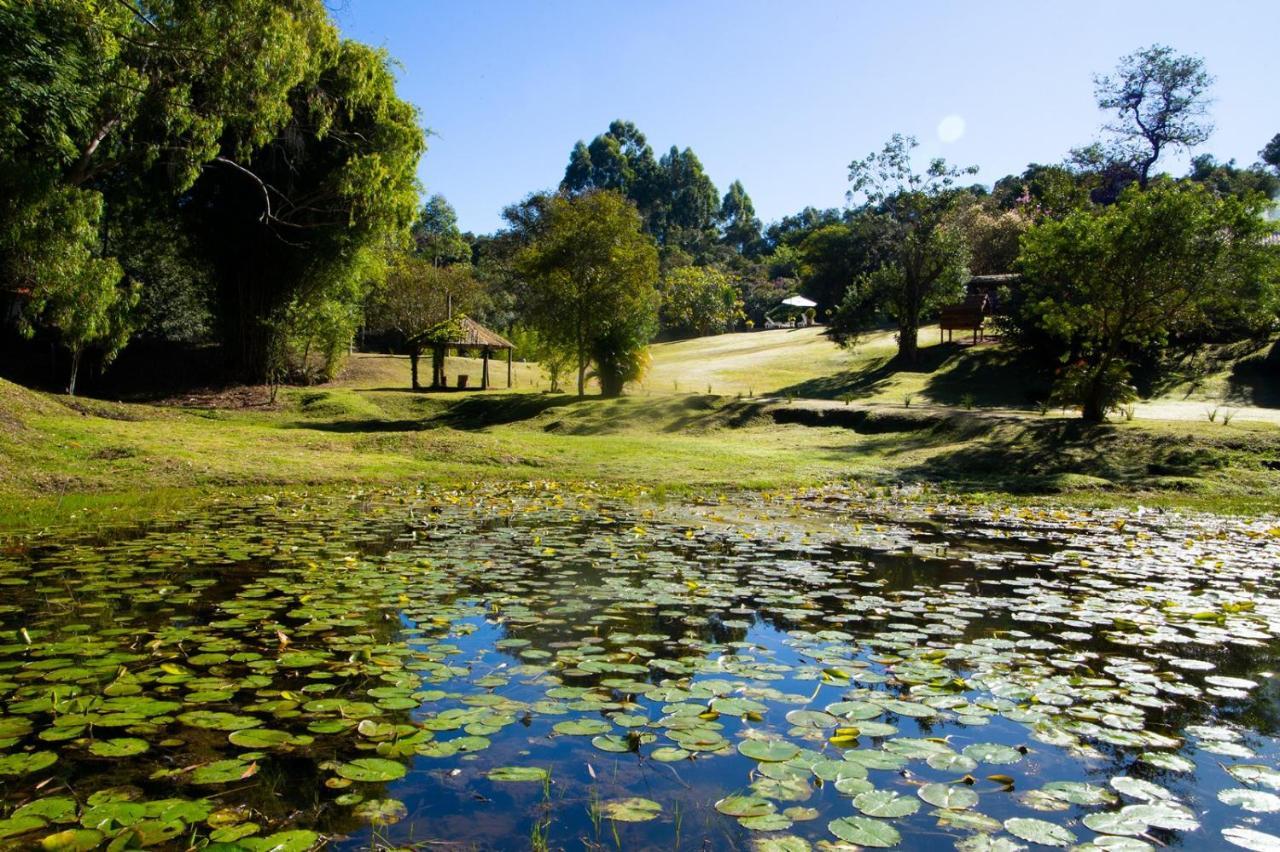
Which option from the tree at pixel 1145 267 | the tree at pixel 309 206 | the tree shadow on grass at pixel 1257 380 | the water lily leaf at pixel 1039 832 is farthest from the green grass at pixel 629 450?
the water lily leaf at pixel 1039 832

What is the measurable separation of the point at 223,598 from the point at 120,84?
1366cm

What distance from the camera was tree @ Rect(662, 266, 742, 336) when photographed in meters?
62.5

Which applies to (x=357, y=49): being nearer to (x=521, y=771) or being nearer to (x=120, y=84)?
(x=120, y=84)

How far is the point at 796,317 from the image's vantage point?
213 ft

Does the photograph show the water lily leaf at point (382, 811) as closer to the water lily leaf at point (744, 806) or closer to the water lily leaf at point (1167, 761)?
the water lily leaf at point (744, 806)

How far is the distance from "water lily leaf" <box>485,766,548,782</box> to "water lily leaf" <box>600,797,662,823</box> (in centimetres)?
32

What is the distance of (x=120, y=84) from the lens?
15.4 meters

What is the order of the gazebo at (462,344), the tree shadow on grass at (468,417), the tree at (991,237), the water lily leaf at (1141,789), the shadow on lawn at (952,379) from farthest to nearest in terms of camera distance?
the tree at (991,237), the gazebo at (462,344), the shadow on lawn at (952,379), the tree shadow on grass at (468,417), the water lily leaf at (1141,789)

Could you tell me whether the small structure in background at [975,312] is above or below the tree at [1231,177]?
below

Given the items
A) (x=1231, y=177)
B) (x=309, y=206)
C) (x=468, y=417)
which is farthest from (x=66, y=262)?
(x=1231, y=177)

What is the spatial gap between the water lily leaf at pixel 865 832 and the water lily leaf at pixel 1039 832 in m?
0.40

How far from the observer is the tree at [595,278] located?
30672 millimetres

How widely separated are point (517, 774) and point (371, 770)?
1.81 feet

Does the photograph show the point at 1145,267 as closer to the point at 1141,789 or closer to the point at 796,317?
the point at 1141,789
